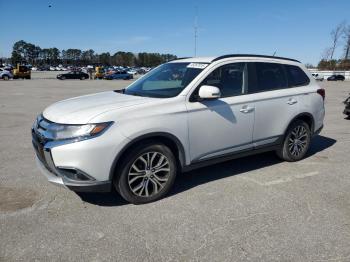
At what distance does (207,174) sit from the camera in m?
5.20

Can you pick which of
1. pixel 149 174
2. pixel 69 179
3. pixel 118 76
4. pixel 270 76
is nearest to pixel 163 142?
pixel 149 174

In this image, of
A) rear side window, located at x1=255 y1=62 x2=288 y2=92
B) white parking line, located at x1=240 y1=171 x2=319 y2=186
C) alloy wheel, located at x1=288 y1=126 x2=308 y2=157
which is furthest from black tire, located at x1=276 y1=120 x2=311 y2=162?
rear side window, located at x1=255 y1=62 x2=288 y2=92

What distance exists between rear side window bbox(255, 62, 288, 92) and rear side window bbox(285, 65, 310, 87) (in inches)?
5.7

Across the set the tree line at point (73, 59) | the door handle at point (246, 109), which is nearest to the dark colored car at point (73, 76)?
the door handle at point (246, 109)

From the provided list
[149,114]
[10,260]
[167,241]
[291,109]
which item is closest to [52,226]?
[10,260]

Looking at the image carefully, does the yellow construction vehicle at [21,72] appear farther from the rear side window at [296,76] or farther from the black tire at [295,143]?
the black tire at [295,143]

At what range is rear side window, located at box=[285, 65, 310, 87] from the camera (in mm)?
5686

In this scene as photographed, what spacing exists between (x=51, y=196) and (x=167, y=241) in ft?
6.01

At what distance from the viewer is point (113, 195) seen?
14.4 feet

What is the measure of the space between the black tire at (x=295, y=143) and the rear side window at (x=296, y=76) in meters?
0.65

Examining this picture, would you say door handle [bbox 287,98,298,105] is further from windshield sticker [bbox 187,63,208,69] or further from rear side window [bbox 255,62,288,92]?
windshield sticker [bbox 187,63,208,69]

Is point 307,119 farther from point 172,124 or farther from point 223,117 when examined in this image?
point 172,124

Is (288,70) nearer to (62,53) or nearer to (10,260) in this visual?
(10,260)

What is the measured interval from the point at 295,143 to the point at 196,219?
2.86 metres
